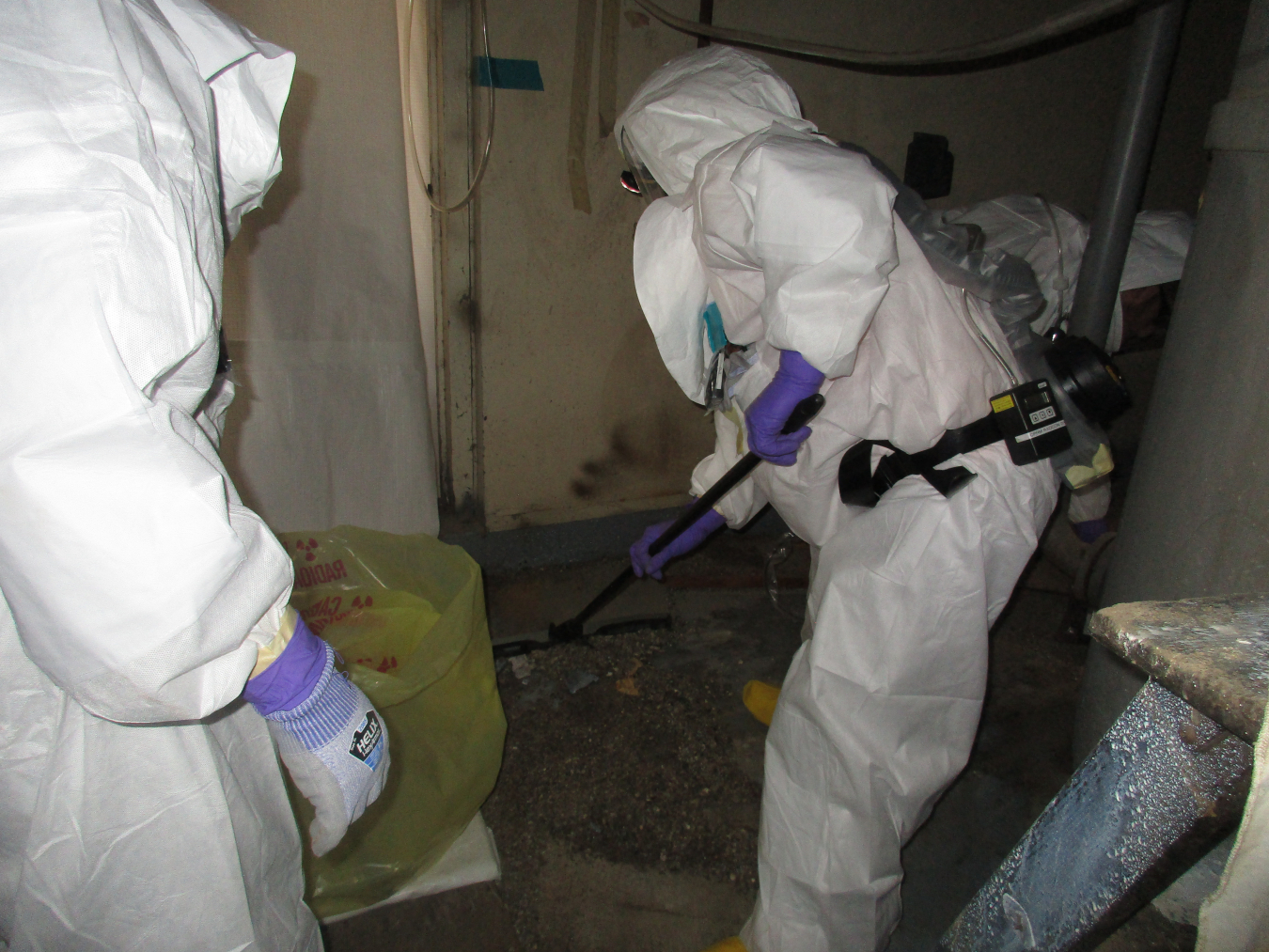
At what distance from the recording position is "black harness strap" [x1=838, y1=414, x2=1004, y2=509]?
3.18 ft

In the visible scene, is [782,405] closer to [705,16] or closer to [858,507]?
[858,507]

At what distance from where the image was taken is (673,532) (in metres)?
1.51

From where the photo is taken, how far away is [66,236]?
1.46 ft

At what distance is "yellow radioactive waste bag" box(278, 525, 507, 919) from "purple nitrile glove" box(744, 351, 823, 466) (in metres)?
0.55

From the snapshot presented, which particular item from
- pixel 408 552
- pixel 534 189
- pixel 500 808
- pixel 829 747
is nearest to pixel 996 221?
pixel 534 189

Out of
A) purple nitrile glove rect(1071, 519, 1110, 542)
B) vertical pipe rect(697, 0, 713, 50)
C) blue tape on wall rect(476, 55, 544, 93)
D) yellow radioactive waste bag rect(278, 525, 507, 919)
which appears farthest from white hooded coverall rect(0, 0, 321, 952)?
purple nitrile glove rect(1071, 519, 1110, 542)

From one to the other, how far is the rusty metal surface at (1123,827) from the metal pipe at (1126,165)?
1518 millimetres

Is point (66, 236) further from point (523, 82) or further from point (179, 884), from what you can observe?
point (523, 82)

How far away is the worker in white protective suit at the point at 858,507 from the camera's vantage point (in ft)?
3.06

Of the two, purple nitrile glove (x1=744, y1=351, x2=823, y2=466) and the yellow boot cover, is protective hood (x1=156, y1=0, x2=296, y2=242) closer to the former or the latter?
purple nitrile glove (x1=744, y1=351, x2=823, y2=466)

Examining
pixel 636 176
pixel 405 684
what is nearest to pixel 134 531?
pixel 405 684

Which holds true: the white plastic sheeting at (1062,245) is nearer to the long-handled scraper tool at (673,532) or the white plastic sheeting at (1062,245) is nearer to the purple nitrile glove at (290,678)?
the long-handled scraper tool at (673,532)

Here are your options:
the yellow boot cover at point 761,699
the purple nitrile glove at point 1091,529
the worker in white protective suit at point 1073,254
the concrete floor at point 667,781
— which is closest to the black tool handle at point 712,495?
the concrete floor at point 667,781

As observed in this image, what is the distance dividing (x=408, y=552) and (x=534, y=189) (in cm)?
99
